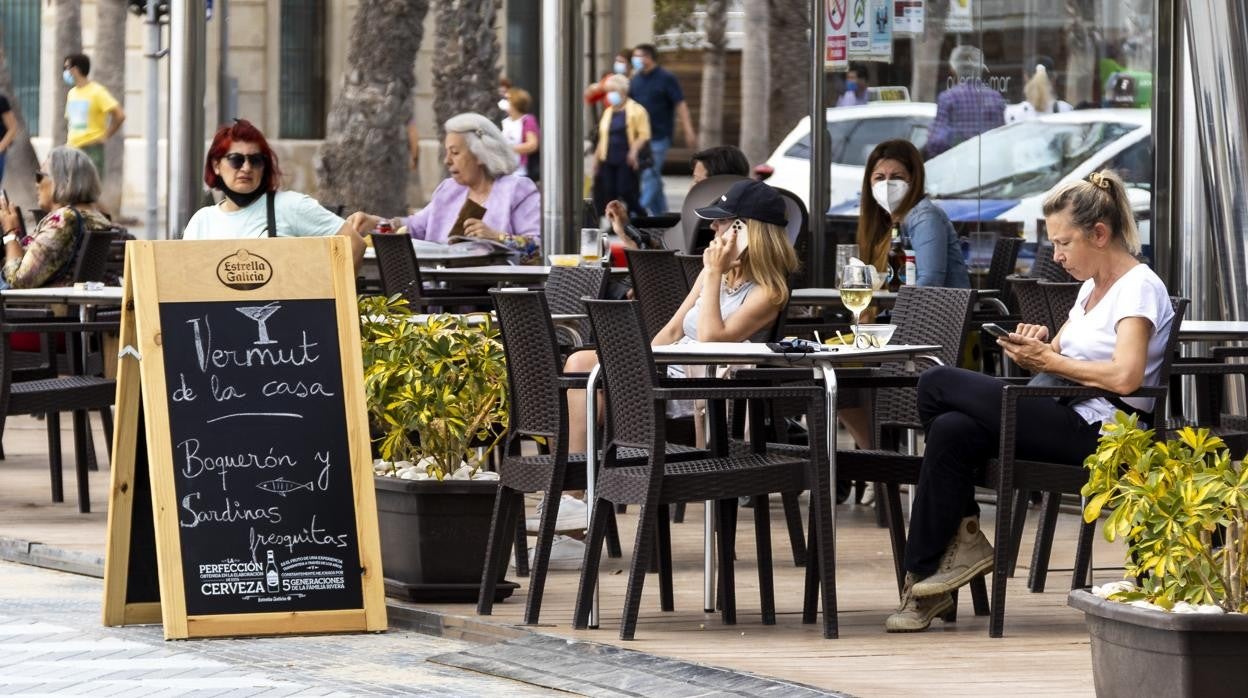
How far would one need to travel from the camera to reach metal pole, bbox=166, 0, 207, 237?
13.0m

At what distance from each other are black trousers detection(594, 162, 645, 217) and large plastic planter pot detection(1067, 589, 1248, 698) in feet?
62.5

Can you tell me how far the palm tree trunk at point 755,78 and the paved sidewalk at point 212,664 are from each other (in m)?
14.6

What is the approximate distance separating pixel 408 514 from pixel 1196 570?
295 cm

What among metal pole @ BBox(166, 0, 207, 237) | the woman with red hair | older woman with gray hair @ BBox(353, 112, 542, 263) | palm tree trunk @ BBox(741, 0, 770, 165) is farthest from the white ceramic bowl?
palm tree trunk @ BBox(741, 0, 770, 165)

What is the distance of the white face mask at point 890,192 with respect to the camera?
1055 cm

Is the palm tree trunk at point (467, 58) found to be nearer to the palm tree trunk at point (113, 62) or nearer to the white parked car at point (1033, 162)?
the palm tree trunk at point (113, 62)

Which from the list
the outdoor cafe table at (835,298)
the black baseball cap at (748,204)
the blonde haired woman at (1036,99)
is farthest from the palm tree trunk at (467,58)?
the black baseball cap at (748,204)

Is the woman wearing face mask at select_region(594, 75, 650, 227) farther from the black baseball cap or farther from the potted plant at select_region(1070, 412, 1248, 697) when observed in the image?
the potted plant at select_region(1070, 412, 1248, 697)

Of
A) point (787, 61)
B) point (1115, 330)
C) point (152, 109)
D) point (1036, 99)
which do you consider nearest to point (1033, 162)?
point (1036, 99)

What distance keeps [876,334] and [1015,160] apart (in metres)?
4.93

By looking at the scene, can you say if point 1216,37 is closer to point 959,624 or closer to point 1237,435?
point 1237,435

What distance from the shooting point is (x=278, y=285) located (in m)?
7.36

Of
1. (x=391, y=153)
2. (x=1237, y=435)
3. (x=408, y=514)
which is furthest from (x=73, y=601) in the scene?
(x=391, y=153)

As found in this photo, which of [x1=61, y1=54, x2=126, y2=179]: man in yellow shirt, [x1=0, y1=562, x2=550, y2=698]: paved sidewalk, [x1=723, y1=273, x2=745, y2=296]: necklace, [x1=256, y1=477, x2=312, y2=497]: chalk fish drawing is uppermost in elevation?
[x1=61, y1=54, x2=126, y2=179]: man in yellow shirt
